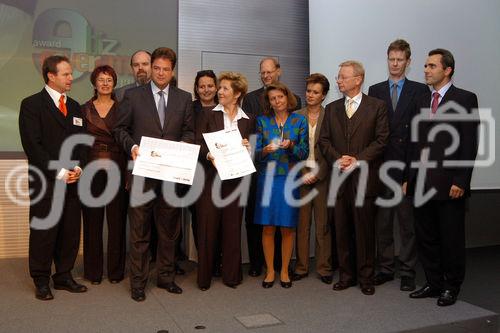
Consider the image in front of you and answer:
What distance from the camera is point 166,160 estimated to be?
3.17m

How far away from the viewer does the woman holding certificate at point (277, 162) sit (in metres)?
3.55

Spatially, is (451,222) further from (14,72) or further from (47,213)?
(14,72)

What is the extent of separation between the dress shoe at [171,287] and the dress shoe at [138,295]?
220 mm

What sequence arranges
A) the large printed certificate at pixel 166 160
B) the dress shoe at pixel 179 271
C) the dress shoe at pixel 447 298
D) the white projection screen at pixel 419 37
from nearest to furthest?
1. the large printed certificate at pixel 166 160
2. the dress shoe at pixel 447 298
3. the dress shoe at pixel 179 271
4. the white projection screen at pixel 419 37

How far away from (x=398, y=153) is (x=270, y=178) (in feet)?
3.27

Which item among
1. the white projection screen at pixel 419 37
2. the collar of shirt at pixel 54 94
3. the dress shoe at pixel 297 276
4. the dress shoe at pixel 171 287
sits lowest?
the dress shoe at pixel 297 276

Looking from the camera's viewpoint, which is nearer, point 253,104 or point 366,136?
point 366,136

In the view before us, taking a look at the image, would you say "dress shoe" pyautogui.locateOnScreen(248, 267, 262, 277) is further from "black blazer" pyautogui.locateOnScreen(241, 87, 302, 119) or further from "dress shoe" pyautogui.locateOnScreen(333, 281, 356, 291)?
"black blazer" pyautogui.locateOnScreen(241, 87, 302, 119)

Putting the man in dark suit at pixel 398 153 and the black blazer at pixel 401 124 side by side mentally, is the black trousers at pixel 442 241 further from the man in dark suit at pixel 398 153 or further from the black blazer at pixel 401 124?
the black blazer at pixel 401 124

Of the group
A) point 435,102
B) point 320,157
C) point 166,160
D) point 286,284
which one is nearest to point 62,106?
point 166,160

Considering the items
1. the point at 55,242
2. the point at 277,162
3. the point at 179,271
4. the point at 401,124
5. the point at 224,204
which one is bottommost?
the point at 179,271

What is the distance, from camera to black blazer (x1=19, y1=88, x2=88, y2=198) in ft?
10.4

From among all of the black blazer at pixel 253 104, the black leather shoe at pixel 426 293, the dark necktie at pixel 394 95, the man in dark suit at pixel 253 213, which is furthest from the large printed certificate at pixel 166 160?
the black leather shoe at pixel 426 293

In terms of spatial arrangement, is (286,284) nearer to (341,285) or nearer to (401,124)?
(341,285)
